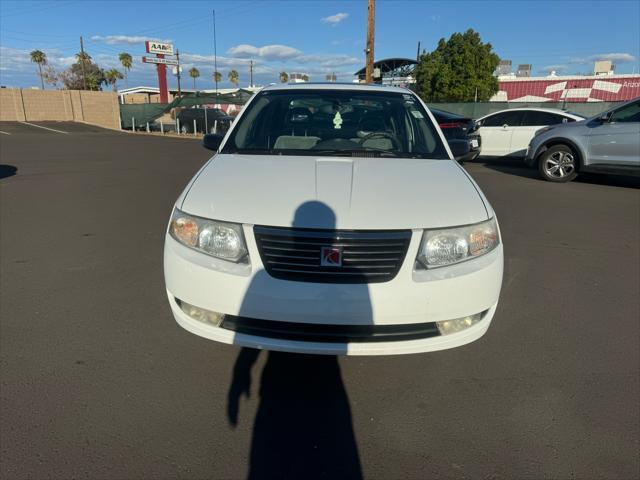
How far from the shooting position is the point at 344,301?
225 cm

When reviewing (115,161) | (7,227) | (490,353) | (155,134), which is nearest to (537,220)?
(490,353)

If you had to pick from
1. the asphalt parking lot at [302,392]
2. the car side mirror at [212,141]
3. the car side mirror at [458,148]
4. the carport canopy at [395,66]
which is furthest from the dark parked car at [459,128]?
the carport canopy at [395,66]

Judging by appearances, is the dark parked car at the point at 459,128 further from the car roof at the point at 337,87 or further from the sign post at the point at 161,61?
the sign post at the point at 161,61

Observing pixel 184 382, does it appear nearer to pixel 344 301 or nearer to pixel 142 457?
pixel 142 457

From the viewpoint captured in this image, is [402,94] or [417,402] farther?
[402,94]

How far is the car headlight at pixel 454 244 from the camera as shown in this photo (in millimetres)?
2363

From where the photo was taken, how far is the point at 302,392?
2.64 meters

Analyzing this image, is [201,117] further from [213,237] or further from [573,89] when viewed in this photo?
[573,89]

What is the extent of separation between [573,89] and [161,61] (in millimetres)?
41046

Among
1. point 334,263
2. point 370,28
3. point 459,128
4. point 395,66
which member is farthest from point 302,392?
point 395,66

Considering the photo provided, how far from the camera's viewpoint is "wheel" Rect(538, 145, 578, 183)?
943 cm

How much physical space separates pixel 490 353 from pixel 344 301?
1.40m

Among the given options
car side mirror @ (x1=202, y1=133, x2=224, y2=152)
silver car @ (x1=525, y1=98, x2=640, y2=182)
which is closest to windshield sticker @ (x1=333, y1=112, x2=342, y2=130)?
car side mirror @ (x1=202, y1=133, x2=224, y2=152)

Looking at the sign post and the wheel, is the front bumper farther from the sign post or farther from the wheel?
the sign post
